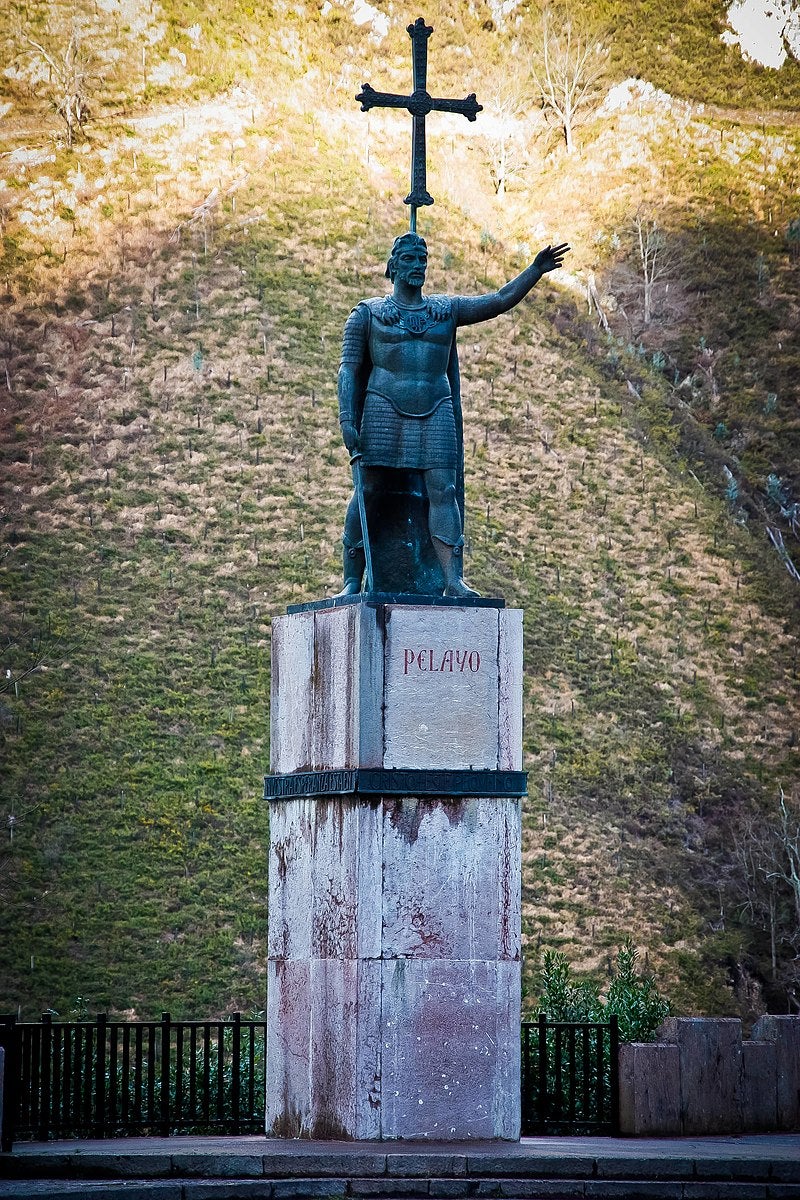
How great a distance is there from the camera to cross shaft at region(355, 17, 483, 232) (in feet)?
44.2

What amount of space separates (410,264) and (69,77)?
39.6m

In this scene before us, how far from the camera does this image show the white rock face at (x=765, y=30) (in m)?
58.0

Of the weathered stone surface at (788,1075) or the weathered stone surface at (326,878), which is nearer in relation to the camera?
the weathered stone surface at (326,878)

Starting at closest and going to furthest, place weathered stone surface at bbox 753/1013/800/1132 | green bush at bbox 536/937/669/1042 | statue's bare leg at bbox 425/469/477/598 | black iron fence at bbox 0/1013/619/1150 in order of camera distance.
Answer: statue's bare leg at bbox 425/469/477/598
black iron fence at bbox 0/1013/619/1150
weathered stone surface at bbox 753/1013/800/1132
green bush at bbox 536/937/669/1042

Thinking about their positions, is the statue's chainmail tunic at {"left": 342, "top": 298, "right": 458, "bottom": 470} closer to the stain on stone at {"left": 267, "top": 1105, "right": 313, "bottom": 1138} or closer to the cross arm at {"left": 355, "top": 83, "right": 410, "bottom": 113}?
the cross arm at {"left": 355, "top": 83, "right": 410, "bottom": 113}

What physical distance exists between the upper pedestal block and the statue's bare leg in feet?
2.05

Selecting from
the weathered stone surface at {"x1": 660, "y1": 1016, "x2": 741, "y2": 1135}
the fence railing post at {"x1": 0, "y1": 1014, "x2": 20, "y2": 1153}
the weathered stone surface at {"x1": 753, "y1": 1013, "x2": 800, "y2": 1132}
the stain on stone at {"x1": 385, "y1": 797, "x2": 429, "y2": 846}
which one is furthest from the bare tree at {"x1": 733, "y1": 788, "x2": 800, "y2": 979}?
the stain on stone at {"x1": 385, "y1": 797, "x2": 429, "y2": 846}

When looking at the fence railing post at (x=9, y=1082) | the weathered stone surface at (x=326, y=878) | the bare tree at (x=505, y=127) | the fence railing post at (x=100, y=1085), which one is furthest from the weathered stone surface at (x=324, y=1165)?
the bare tree at (x=505, y=127)

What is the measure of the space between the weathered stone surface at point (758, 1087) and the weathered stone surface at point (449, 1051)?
313cm

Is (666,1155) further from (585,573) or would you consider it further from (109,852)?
(585,573)

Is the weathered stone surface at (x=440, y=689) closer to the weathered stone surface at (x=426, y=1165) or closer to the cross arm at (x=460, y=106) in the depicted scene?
the weathered stone surface at (x=426, y=1165)

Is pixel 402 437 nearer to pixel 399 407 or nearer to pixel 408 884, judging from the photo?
pixel 399 407

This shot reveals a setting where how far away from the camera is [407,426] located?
43.2 ft

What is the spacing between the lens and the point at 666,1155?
1172cm
